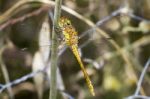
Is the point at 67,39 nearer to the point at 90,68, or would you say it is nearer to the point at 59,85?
the point at 59,85

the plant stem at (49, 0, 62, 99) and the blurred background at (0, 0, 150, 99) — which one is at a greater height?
the blurred background at (0, 0, 150, 99)

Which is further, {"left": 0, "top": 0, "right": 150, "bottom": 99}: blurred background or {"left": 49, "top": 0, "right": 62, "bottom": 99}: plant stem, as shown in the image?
{"left": 0, "top": 0, "right": 150, "bottom": 99}: blurred background

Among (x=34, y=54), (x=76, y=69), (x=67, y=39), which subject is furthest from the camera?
(x=76, y=69)

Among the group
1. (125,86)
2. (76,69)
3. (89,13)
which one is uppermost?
(89,13)

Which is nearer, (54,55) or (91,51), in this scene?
(54,55)

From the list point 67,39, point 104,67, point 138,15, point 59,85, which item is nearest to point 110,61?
point 104,67

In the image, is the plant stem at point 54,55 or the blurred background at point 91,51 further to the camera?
the blurred background at point 91,51

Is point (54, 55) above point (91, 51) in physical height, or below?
below

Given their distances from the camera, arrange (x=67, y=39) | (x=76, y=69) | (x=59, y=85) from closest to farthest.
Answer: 1. (x=67, y=39)
2. (x=59, y=85)
3. (x=76, y=69)
